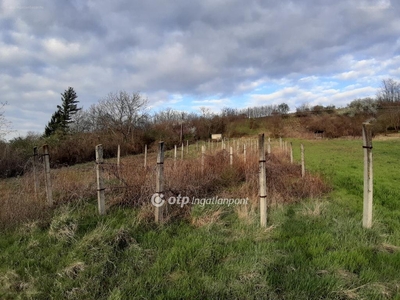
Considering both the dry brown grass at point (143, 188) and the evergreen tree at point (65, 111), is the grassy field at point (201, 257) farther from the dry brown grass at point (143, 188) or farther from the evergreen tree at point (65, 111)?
the evergreen tree at point (65, 111)

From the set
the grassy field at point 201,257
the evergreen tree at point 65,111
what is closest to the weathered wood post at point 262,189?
the grassy field at point 201,257

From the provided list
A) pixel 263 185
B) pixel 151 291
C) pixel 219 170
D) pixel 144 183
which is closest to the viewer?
pixel 151 291

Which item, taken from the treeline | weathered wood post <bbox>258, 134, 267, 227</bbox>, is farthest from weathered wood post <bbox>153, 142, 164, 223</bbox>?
the treeline

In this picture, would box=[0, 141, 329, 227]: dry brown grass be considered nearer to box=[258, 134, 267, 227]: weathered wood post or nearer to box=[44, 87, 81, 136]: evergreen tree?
box=[258, 134, 267, 227]: weathered wood post

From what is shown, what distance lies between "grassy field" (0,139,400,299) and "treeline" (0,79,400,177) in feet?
55.9

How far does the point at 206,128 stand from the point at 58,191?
47.4 m

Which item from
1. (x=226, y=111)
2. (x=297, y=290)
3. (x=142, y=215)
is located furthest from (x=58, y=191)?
(x=226, y=111)

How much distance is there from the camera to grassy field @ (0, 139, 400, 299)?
327 centimetres

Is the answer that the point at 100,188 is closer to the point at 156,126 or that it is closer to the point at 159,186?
the point at 159,186

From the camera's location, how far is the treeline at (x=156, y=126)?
89.4ft

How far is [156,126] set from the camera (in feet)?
146

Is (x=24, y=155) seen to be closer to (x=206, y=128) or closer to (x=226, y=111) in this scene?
(x=206, y=128)

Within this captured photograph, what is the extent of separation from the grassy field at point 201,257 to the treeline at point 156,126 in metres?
17.0

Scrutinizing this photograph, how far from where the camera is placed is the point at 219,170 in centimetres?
1015
